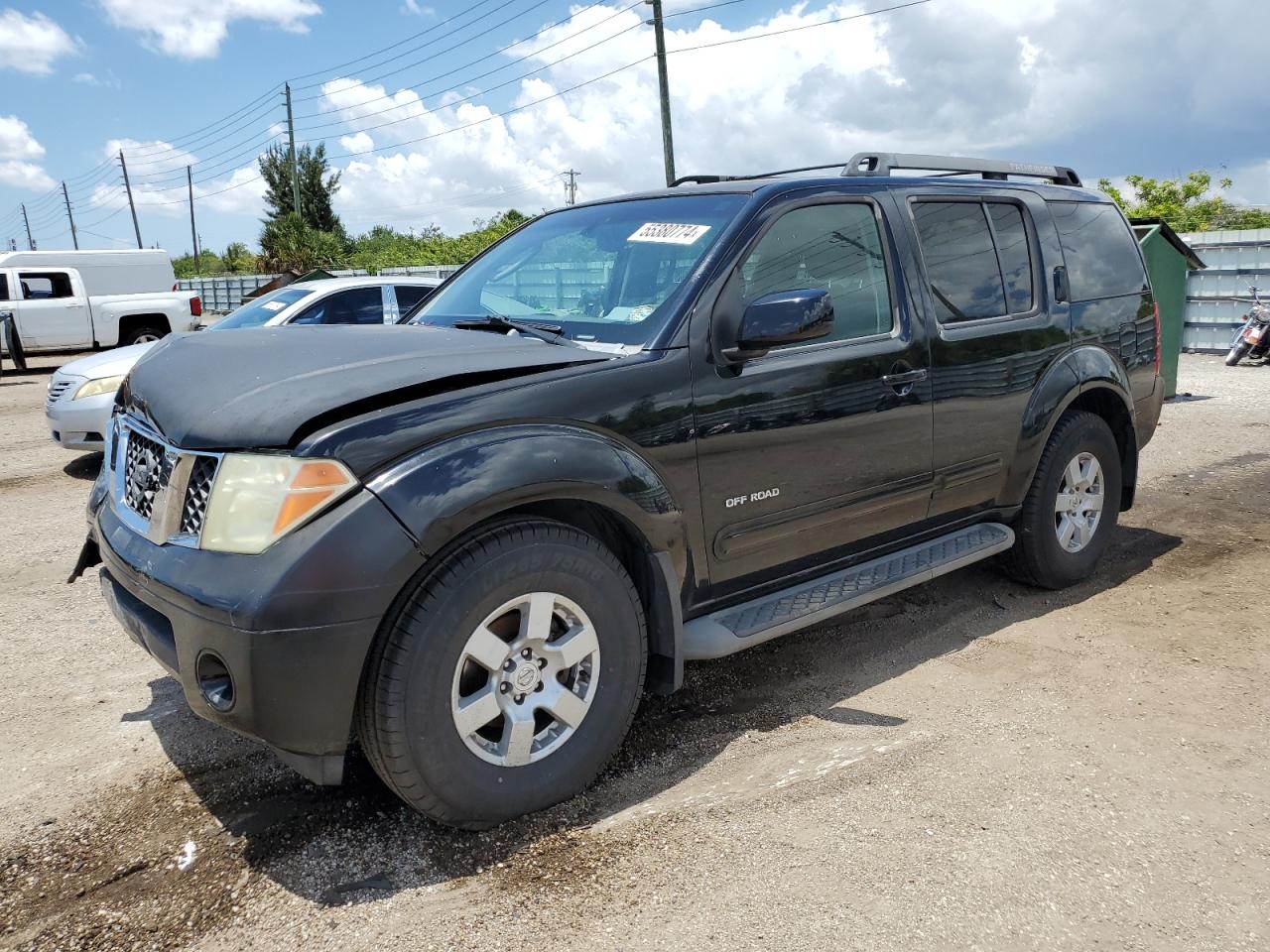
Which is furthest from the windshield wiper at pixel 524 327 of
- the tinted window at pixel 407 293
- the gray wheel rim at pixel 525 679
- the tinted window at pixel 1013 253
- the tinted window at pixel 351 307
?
the tinted window at pixel 407 293

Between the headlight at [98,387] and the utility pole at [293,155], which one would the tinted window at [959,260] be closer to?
the headlight at [98,387]

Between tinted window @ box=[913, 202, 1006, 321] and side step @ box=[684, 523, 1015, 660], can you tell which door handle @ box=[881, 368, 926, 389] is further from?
side step @ box=[684, 523, 1015, 660]

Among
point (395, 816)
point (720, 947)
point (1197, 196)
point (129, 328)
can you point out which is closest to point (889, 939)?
point (720, 947)

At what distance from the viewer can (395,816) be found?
9.61 ft

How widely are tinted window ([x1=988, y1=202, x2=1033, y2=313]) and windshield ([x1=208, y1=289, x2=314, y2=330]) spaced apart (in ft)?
18.8

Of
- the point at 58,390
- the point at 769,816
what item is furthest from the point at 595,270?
the point at 58,390

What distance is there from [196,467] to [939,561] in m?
2.75

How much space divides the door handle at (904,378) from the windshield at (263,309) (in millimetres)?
5800

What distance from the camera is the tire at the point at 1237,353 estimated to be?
1366 centimetres

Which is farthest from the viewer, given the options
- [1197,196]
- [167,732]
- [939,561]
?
[1197,196]

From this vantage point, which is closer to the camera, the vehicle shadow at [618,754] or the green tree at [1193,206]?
the vehicle shadow at [618,754]

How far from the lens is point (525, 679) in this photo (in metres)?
2.76

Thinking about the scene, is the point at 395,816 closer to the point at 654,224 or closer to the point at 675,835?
the point at 675,835

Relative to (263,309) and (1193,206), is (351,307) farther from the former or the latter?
(1193,206)
